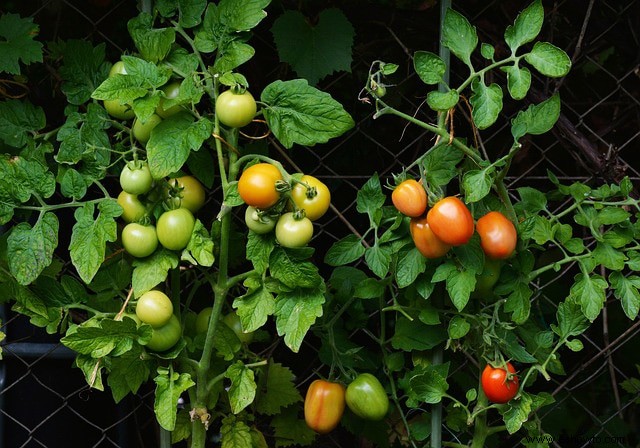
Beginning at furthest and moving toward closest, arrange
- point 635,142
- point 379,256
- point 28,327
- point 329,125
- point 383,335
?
point 635,142
point 28,327
point 383,335
point 379,256
point 329,125

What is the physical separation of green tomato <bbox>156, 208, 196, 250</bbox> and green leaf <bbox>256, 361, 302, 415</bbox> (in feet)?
1.40

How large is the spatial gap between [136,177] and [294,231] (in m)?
0.27

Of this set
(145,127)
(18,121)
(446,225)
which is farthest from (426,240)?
(18,121)

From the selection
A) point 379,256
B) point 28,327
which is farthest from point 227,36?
point 28,327

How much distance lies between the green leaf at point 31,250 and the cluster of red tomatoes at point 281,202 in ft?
1.05

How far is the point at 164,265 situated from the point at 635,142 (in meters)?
1.30

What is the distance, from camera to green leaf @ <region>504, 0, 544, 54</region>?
51.5 inches

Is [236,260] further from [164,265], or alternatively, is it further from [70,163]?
[70,163]

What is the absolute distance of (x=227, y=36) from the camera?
136 centimetres

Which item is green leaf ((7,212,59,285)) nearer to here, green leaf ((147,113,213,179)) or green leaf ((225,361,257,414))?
green leaf ((147,113,213,179))

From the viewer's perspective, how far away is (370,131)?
1931 millimetres

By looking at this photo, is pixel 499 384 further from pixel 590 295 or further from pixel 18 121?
pixel 18 121

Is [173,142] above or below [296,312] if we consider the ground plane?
above

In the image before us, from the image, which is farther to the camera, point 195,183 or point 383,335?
point 383,335
